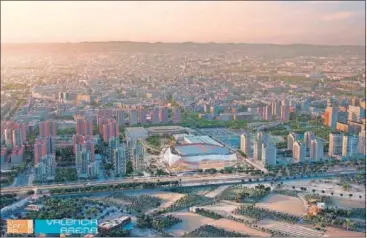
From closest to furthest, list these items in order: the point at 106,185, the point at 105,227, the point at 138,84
→ the point at 105,227 < the point at 106,185 < the point at 138,84

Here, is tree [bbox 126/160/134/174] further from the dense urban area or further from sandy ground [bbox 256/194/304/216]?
sandy ground [bbox 256/194/304/216]

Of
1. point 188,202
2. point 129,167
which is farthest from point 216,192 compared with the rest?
point 129,167

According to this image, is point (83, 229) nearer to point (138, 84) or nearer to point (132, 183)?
point (132, 183)

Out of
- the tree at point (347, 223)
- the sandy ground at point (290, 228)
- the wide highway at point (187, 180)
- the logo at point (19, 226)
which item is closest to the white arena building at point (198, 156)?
the wide highway at point (187, 180)

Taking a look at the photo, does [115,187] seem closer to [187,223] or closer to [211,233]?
[187,223]

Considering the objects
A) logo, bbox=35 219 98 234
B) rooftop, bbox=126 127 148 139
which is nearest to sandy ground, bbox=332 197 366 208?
logo, bbox=35 219 98 234

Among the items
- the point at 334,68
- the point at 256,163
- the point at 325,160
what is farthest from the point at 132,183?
the point at 334,68
